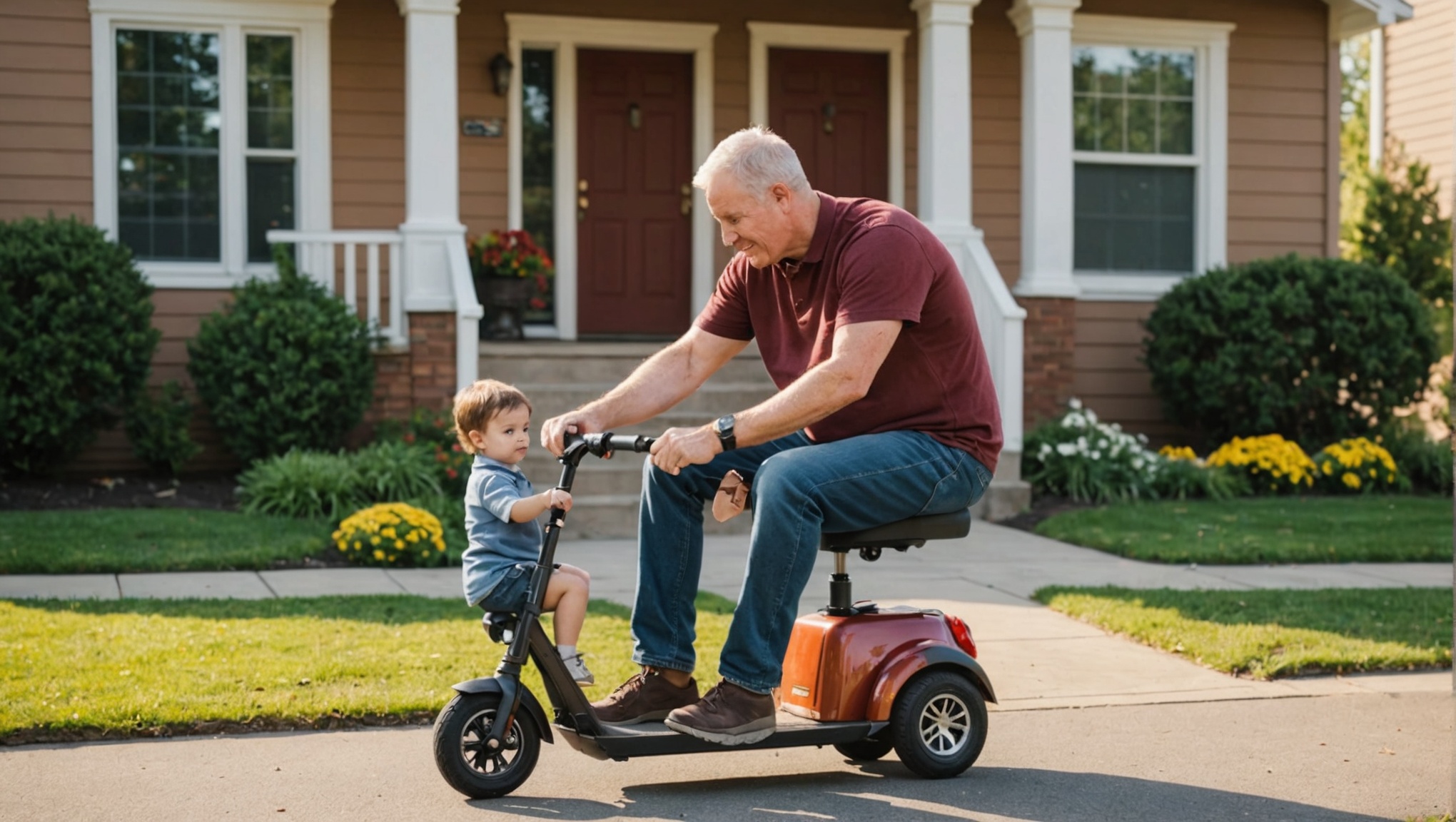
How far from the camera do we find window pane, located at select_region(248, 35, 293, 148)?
34.7 ft

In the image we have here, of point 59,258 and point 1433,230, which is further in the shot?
point 1433,230

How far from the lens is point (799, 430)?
380 centimetres

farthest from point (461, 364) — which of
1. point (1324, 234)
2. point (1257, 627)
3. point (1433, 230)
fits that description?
point (1433, 230)

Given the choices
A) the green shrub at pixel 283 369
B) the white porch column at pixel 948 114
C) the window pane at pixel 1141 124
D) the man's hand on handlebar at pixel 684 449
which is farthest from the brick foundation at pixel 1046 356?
the man's hand on handlebar at pixel 684 449

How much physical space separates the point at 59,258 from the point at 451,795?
6.37 m

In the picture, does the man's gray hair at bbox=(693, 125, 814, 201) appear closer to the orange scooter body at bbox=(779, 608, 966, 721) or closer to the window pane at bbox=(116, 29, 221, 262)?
the orange scooter body at bbox=(779, 608, 966, 721)

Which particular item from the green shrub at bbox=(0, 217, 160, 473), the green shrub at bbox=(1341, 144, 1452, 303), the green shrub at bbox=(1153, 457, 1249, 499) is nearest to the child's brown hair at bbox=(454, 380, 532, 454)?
the green shrub at bbox=(0, 217, 160, 473)

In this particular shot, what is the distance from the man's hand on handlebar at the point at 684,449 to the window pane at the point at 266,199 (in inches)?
303

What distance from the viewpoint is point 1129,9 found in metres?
11.9

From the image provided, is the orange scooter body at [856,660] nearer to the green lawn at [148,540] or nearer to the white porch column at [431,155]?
the green lawn at [148,540]

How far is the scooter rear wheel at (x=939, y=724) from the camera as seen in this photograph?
393 cm

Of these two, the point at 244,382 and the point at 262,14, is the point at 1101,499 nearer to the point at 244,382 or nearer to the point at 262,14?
the point at 244,382

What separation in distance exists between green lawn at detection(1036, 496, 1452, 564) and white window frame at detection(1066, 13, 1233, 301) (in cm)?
234

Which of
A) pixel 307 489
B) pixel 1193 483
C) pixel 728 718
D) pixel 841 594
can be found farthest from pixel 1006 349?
pixel 728 718
